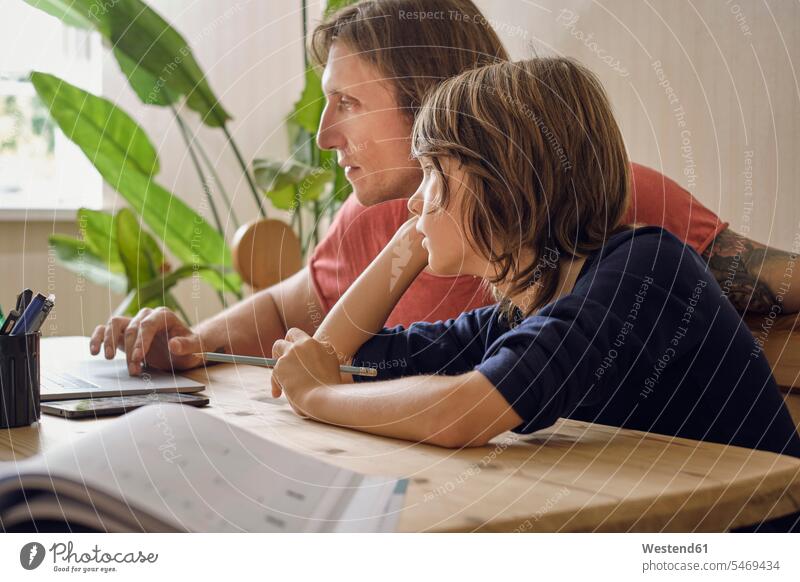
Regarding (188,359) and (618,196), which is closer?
(618,196)

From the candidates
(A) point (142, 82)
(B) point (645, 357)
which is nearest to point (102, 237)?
(A) point (142, 82)

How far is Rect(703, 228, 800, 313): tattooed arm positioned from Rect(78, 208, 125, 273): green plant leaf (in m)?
1.24

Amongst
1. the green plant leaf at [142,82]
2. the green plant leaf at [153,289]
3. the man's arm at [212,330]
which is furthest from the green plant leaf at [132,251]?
the man's arm at [212,330]

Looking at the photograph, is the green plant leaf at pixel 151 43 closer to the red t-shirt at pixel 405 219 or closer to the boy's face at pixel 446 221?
the red t-shirt at pixel 405 219

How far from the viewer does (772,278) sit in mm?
760

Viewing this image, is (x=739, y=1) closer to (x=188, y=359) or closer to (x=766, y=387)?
(x=766, y=387)

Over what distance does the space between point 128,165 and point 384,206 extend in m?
0.75

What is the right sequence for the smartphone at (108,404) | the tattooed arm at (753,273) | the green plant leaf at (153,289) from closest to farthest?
the smartphone at (108,404) < the tattooed arm at (753,273) < the green plant leaf at (153,289)

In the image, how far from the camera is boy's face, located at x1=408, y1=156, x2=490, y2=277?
25.9 inches

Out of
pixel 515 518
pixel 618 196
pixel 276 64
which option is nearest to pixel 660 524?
pixel 515 518

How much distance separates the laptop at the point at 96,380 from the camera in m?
0.69

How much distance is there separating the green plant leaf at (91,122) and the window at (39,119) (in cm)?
22
